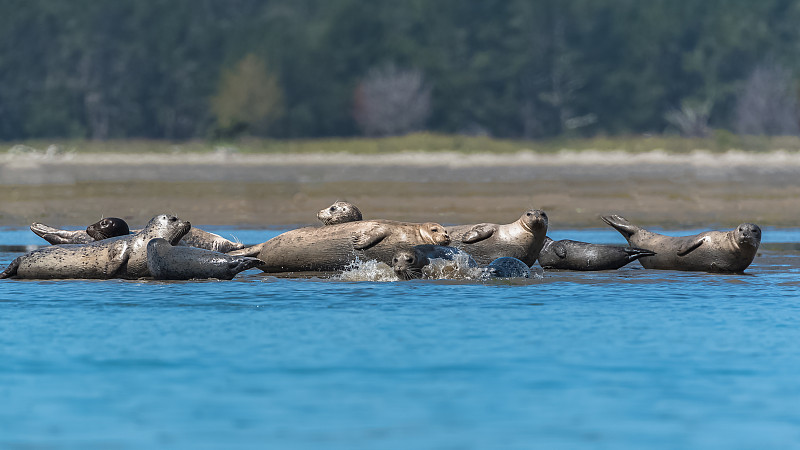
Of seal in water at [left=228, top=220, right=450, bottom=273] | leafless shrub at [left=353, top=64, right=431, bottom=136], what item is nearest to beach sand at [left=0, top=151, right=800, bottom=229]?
seal in water at [left=228, top=220, right=450, bottom=273]

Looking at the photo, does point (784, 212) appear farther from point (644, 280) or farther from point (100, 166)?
point (100, 166)

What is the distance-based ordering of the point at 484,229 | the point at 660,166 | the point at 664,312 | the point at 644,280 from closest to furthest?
the point at 664,312, the point at 644,280, the point at 484,229, the point at 660,166

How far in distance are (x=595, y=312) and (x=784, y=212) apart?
12.8 meters

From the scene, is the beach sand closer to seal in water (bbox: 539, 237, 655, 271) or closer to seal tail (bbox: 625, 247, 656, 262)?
seal in water (bbox: 539, 237, 655, 271)

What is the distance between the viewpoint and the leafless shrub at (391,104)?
64938 mm

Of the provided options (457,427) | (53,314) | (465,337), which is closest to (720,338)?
(465,337)

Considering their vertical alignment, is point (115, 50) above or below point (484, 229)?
above

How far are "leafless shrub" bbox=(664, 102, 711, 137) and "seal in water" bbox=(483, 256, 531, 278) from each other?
52769mm

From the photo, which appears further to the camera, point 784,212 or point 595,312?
point 784,212

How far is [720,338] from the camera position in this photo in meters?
8.24

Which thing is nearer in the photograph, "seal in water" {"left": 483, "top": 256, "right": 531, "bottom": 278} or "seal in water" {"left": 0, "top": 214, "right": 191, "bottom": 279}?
"seal in water" {"left": 483, "top": 256, "right": 531, "bottom": 278}

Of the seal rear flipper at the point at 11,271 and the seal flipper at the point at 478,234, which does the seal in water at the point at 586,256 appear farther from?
the seal rear flipper at the point at 11,271

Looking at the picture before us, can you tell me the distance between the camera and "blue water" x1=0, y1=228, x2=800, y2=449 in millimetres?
5699

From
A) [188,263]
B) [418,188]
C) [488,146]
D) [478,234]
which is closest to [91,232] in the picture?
[188,263]
